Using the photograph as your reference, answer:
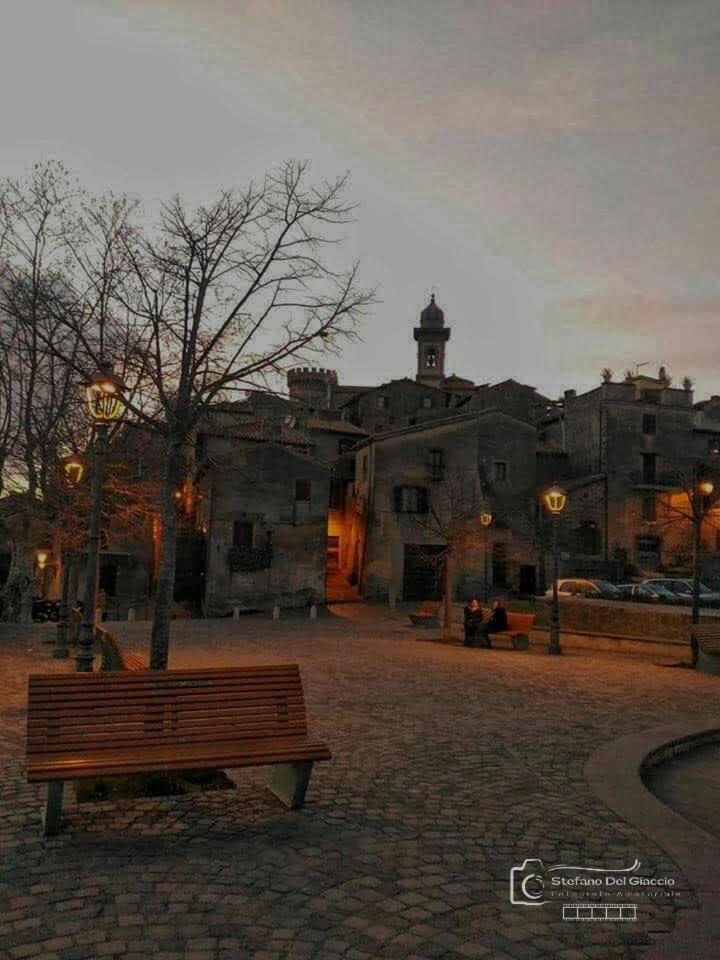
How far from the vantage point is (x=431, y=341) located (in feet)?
252

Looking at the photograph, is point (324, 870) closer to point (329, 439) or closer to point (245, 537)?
point (245, 537)

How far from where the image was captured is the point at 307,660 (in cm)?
1600

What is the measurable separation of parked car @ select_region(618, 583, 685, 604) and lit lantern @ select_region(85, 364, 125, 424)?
21111 mm

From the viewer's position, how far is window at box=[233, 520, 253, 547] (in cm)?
3647

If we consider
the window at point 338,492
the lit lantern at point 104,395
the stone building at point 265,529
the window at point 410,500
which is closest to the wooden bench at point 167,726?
the lit lantern at point 104,395

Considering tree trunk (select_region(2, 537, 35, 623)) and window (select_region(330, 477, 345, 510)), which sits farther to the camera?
window (select_region(330, 477, 345, 510))

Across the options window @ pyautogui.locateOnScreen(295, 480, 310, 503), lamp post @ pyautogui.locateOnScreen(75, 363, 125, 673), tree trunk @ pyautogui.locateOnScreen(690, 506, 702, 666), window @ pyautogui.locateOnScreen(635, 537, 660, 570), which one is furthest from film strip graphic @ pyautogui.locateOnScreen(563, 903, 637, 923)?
window @ pyautogui.locateOnScreen(635, 537, 660, 570)

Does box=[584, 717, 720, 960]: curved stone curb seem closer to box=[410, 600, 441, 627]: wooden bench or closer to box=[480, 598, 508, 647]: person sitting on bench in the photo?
box=[480, 598, 508, 647]: person sitting on bench

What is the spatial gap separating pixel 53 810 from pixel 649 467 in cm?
4525

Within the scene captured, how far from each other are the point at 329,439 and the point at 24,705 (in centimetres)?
3957

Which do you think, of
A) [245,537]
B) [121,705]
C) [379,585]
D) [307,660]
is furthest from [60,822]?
[379,585]

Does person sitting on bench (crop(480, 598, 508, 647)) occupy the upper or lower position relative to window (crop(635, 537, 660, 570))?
lower

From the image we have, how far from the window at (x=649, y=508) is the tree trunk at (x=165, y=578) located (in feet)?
134

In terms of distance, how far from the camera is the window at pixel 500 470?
43.6m
